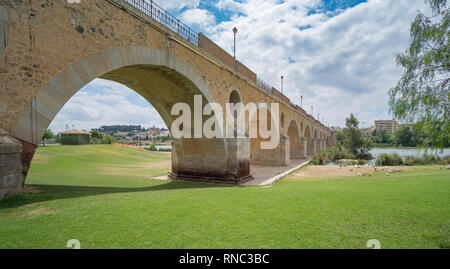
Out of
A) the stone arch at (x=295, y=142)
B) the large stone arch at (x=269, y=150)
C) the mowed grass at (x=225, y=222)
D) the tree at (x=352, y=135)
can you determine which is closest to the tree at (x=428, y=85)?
the mowed grass at (x=225, y=222)

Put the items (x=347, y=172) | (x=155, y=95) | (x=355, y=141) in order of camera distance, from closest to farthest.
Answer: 1. (x=155, y=95)
2. (x=347, y=172)
3. (x=355, y=141)

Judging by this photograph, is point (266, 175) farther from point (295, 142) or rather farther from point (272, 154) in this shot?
point (295, 142)

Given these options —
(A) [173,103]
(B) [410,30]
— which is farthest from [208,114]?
(B) [410,30]

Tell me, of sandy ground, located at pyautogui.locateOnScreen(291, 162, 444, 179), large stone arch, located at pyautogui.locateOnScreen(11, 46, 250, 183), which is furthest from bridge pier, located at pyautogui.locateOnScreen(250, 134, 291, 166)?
large stone arch, located at pyautogui.locateOnScreen(11, 46, 250, 183)

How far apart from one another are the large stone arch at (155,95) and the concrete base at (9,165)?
0.93ft

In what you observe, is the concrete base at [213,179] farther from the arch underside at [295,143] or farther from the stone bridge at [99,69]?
the arch underside at [295,143]

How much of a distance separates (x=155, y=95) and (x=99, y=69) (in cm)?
492

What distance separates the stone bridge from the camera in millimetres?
4504

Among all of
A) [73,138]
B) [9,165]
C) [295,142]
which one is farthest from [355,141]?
[73,138]

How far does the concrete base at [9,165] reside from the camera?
4109 millimetres

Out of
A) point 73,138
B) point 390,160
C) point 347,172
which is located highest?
point 73,138

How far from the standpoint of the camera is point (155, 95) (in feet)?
36.2

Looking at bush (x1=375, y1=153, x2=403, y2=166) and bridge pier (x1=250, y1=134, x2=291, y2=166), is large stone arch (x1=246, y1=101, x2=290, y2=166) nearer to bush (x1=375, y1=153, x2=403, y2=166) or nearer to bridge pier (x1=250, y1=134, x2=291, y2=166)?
bridge pier (x1=250, y1=134, x2=291, y2=166)
